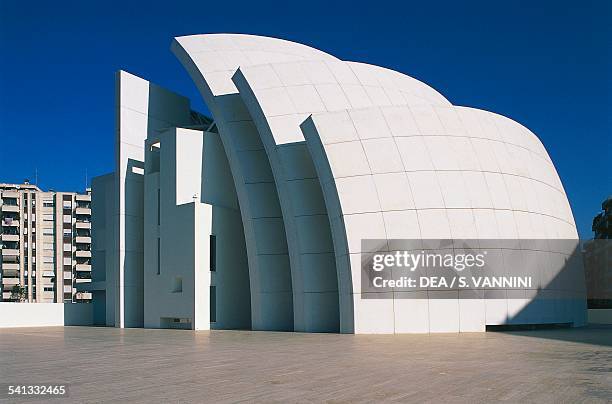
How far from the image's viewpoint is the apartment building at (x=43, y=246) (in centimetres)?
10681

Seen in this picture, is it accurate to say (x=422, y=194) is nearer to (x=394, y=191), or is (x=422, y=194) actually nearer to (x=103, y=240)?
(x=394, y=191)

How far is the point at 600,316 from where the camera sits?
39.8 meters

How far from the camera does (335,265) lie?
101 feet

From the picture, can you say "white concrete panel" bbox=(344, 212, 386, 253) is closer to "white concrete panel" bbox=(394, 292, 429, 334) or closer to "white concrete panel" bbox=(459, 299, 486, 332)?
"white concrete panel" bbox=(394, 292, 429, 334)

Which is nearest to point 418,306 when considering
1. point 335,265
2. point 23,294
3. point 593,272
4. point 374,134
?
point 335,265

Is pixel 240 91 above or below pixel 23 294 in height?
above

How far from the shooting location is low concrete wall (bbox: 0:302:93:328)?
4416 centimetres

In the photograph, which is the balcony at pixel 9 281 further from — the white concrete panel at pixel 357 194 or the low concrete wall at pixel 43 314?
the white concrete panel at pixel 357 194

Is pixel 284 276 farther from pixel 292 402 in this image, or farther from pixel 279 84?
pixel 292 402

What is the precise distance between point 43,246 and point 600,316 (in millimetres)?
90753

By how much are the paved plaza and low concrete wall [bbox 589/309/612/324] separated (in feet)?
59.3

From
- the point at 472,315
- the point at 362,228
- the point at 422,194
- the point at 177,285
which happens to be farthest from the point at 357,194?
the point at 177,285

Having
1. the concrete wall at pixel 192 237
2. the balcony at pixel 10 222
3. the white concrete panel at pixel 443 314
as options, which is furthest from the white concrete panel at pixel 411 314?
the balcony at pixel 10 222

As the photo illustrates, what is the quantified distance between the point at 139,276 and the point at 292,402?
3115 cm
